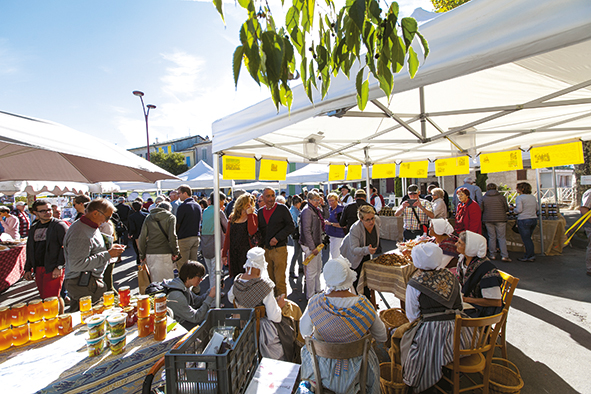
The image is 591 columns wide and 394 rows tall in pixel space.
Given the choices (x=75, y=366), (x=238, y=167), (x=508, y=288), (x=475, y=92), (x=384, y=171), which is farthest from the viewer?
(x=384, y=171)

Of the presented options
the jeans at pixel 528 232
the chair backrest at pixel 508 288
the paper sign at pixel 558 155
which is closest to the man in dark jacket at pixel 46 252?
the chair backrest at pixel 508 288

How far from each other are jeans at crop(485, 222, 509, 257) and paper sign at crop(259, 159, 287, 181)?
17.8 feet

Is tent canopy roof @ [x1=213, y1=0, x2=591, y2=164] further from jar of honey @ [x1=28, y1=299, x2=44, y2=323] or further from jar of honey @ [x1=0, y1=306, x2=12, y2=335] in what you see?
jar of honey @ [x1=0, y1=306, x2=12, y2=335]

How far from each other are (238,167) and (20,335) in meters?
2.84

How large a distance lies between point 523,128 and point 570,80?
82.1 inches

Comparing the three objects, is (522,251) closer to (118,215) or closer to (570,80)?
(570,80)

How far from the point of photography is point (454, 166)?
641cm

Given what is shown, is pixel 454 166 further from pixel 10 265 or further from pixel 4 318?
pixel 10 265

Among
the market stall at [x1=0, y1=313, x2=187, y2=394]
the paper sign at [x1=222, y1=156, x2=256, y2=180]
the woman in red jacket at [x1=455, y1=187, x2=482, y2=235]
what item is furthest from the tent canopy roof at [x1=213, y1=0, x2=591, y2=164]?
the market stall at [x1=0, y1=313, x2=187, y2=394]

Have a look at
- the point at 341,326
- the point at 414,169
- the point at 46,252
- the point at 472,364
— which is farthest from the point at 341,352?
the point at 414,169

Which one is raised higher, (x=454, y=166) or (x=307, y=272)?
(x=454, y=166)

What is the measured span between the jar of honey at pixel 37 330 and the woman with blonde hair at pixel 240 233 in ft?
8.79

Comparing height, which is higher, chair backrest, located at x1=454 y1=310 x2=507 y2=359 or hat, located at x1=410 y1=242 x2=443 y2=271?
hat, located at x1=410 y1=242 x2=443 y2=271

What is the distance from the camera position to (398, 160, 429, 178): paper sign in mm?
7012
